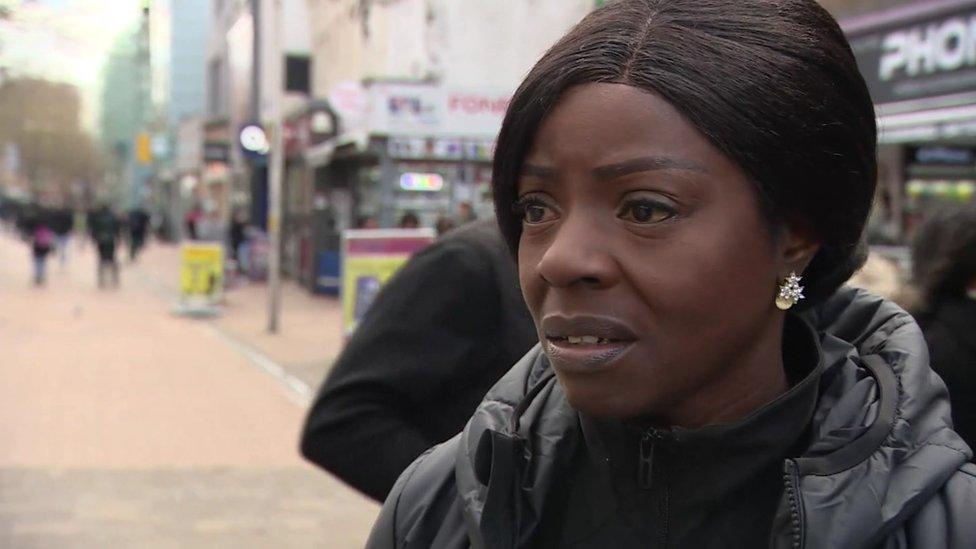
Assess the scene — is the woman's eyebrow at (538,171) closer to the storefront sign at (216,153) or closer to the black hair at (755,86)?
the black hair at (755,86)

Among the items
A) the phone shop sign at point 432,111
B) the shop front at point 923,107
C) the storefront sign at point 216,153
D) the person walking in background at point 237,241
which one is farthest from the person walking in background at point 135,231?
the shop front at point 923,107

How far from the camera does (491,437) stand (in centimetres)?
138

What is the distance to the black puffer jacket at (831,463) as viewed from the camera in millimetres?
1184

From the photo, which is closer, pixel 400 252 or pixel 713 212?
pixel 713 212

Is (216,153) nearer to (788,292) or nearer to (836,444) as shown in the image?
(788,292)

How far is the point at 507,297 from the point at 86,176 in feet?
305

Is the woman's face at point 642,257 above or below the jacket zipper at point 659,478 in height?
above

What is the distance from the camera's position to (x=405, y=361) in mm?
2291

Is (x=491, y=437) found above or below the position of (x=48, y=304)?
above

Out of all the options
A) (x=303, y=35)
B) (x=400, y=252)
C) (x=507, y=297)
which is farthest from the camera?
(x=303, y=35)

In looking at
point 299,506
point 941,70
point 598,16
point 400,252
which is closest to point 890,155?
point 941,70

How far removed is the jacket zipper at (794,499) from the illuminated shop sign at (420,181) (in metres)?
16.8

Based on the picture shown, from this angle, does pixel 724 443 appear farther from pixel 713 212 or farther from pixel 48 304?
pixel 48 304

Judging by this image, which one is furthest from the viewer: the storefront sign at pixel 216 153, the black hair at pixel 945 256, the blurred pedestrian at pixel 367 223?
the storefront sign at pixel 216 153
